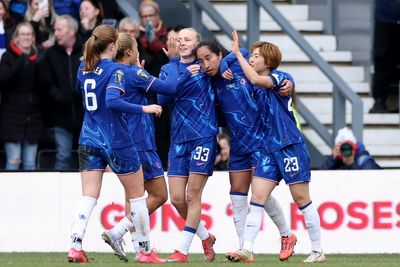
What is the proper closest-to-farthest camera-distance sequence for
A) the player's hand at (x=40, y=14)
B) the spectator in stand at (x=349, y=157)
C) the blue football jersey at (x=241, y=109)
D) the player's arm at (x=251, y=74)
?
the player's arm at (x=251, y=74) < the blue football jersey at (x=241, y=109) < the spectator in stand at (x=349, y=157) < the player's hand at (x=40, y=14)

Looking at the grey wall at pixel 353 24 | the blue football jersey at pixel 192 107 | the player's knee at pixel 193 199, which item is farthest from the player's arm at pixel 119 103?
the grey wall at pixel 353 24

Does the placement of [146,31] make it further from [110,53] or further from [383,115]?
[110,53]

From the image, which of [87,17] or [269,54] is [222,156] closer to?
[87,17]

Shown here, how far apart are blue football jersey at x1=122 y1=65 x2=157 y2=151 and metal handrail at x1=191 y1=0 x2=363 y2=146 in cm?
462

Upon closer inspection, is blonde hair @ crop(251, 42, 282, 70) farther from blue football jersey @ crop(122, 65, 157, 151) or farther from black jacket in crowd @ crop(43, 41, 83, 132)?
black jacket in crowd @ crop(43, 41, 83, 132)

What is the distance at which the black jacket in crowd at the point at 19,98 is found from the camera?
62.2 ft

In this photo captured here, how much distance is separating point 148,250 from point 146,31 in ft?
18.6

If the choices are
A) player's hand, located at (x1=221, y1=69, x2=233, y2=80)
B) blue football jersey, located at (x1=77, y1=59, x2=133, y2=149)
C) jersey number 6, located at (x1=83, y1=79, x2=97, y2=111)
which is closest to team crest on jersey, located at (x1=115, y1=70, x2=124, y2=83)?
blue football jersey, located at (x1=77, y1=59, x2=133, y2=149)

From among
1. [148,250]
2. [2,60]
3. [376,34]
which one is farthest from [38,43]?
[148,250]

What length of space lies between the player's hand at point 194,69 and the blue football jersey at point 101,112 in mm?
1134

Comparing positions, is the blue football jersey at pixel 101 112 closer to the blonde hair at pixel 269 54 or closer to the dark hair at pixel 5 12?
the blonde hair at pixel 269 54

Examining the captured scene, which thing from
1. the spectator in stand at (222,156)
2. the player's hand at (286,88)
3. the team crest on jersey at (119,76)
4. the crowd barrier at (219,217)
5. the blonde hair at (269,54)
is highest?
the blonde hair at (269,54)

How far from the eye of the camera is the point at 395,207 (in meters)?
17.8

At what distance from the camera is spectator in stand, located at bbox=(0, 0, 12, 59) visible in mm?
19219
